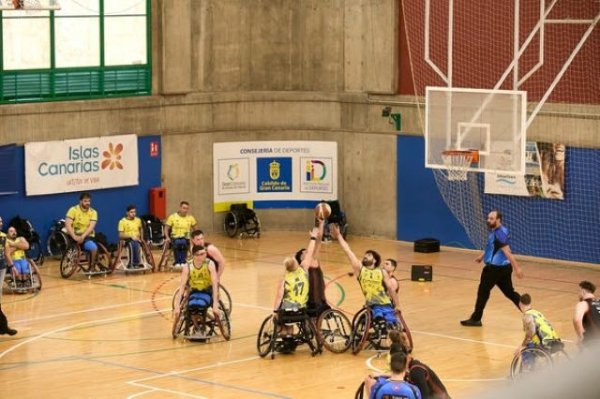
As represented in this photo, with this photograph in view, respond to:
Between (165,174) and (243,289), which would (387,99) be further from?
(243,289)

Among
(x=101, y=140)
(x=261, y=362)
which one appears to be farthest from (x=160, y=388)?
(x=101, y=140)

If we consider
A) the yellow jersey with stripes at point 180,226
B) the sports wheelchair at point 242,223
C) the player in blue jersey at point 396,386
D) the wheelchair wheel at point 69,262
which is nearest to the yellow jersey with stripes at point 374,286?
the player in blue jersey at point 396,386

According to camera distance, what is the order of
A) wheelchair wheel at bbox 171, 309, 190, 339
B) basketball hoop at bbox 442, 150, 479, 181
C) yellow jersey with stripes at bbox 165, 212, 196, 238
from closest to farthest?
wheelchair wheel at bbox 171, 309, 190, 339 < basketball hoop at bbox 442, 150, 479, 181 < yellow jersey with stripes at bbox 165, 212, 196, 238

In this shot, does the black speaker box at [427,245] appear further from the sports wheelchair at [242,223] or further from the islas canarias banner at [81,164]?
the islas canarias banner at [81,164]

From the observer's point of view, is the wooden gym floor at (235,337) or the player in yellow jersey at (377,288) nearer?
the wooden gym floor at (235,337)

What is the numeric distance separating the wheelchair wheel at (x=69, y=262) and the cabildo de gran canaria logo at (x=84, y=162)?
11.0 ft

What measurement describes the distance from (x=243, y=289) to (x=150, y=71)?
9051mm

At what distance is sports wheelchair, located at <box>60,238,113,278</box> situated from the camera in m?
24.3

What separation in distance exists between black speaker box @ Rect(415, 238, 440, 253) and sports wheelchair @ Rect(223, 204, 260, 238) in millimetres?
4713

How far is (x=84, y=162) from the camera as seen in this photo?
2809 cm

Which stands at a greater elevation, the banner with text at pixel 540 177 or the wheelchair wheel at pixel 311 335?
the banner with text at pixel 540 177

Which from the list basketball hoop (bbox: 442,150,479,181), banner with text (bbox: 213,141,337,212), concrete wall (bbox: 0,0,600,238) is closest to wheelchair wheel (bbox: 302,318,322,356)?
basketball hoop (bbox: 442,150,479,181)

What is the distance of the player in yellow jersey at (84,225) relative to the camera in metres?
24.2

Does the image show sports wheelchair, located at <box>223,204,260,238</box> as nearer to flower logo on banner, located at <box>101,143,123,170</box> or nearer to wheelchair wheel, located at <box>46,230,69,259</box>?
flower logo on banner, located at <box>101,143,123,170</box>
